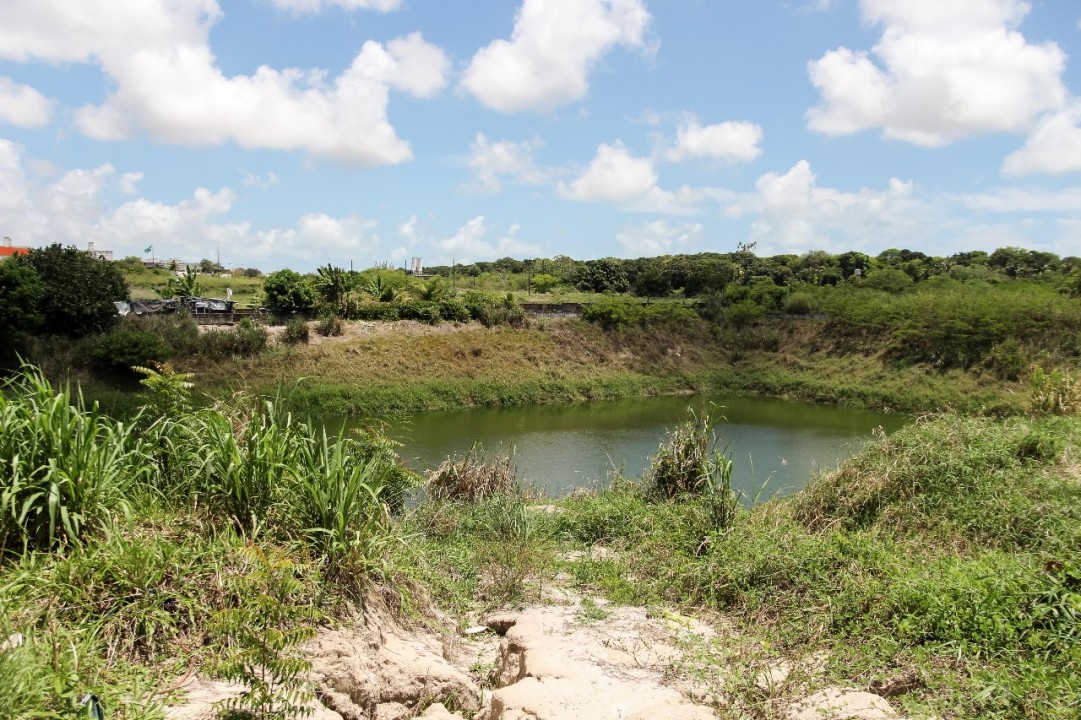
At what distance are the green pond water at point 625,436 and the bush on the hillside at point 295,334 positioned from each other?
546 centimetres

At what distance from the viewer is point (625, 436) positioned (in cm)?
1952

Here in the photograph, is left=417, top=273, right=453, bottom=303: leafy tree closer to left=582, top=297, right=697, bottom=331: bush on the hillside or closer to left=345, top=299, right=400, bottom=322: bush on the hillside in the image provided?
left=345, top=299, right=400, bottom=322: bush on the hillside

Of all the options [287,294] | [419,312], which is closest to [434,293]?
[419,312]

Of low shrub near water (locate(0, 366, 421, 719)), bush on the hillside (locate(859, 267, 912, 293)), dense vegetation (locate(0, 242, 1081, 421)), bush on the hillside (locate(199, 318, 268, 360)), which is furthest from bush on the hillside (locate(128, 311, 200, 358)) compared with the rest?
bush on the hillside (locate(859, 267, 912, 293))

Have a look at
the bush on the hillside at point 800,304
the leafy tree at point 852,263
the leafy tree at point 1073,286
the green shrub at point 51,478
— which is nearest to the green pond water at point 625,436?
the bush on the hillside at point 800,304

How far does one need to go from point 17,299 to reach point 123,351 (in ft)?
9.57

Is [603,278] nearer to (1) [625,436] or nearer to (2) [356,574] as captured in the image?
(1) [625,436]

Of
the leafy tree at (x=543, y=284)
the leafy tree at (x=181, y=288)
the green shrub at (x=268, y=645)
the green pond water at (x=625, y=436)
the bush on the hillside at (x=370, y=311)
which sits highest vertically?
the leafy tree at (x=543, y=284)

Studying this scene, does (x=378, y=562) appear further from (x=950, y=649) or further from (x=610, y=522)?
(x=610, y=522)

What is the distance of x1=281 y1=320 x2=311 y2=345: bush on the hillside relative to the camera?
24.3 m

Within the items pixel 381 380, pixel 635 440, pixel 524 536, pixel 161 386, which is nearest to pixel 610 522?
pixel 524 536

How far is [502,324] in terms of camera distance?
1172 inches

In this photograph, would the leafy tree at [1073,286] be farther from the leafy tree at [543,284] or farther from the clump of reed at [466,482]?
the clump of reed at [466,482]

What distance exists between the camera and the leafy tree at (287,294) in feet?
85.3
